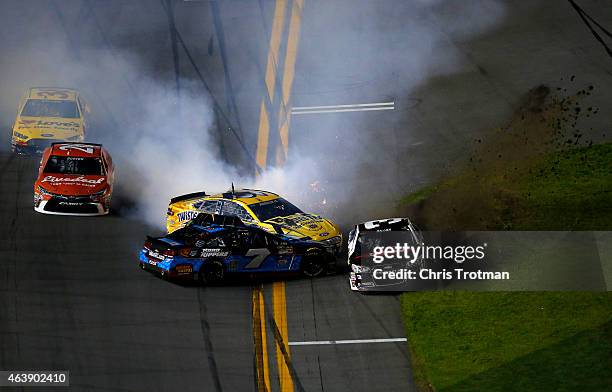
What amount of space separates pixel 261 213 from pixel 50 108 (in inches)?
397

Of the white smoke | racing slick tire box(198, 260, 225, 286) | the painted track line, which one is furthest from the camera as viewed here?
the painted track line

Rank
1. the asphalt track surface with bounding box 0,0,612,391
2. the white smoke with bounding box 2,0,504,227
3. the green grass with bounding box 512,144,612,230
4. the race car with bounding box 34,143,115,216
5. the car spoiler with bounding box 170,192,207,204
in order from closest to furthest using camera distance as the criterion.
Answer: the asphalt track surface with bounding box 0,0,612,391 → the green grass with bounding box 512,144,612,230 → the car spoiler with bounding box 170,192,207,204 → the race car with bounding box 34,143,115,216 → the white smoke with bounding box 2,0,504,227

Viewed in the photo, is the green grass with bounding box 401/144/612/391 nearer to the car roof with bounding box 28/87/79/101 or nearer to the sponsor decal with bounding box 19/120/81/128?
the sponsor decal with bounding box 19/120/81/128

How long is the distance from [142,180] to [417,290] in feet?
36.0

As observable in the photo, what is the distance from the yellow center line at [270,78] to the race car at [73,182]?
539 centimetres

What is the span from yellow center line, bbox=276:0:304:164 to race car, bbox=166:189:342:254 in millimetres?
4944

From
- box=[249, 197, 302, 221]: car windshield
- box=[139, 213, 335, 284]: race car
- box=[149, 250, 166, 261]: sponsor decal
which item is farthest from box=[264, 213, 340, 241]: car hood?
box=[149, 250, 166, 261]: sponsor decal

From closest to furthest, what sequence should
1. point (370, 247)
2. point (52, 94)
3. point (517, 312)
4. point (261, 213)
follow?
point (517, 312) < point (370, 247) < point (261, 213) < point (52, 94)

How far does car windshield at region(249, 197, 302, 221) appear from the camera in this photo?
3388 centimetres

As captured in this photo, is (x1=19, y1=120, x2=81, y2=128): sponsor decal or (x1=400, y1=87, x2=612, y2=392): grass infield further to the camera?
(x1=19, y1=120, x2=81, y2=128): sponsor decal

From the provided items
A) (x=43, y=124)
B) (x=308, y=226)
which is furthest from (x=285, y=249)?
(x=43, y=124)

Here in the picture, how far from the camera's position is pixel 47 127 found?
3938 cm

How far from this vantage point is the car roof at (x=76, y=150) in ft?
121

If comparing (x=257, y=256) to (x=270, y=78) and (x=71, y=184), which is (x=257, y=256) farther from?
(x=270, y=78)
